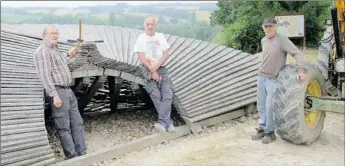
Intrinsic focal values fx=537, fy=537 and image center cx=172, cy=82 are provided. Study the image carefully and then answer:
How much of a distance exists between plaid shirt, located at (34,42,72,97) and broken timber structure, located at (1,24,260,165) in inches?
15.4

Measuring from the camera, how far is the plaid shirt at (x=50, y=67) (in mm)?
6480

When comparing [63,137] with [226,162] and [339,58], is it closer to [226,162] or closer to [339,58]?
[226,162]

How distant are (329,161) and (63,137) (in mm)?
3264

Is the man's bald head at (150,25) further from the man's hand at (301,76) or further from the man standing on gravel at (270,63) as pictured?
the man's hand at (301,76)

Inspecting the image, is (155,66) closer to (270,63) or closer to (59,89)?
(59,89)

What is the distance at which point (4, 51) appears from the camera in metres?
7.84

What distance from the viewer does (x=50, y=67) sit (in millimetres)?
6531

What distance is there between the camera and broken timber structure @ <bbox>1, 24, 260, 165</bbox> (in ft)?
20.2

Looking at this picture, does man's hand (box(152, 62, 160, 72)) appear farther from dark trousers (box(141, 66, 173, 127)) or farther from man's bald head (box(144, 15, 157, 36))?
man's bald head (box(144, 15, 157, 36))

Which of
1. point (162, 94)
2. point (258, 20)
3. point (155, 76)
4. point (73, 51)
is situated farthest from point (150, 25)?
point (258, 20)

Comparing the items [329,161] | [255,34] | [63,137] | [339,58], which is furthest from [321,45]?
[255,34]

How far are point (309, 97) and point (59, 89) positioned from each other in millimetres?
3090

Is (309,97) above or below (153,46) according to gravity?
below

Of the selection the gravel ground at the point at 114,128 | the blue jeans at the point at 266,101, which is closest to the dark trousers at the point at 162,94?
the gravel ground at the point at 114,128
